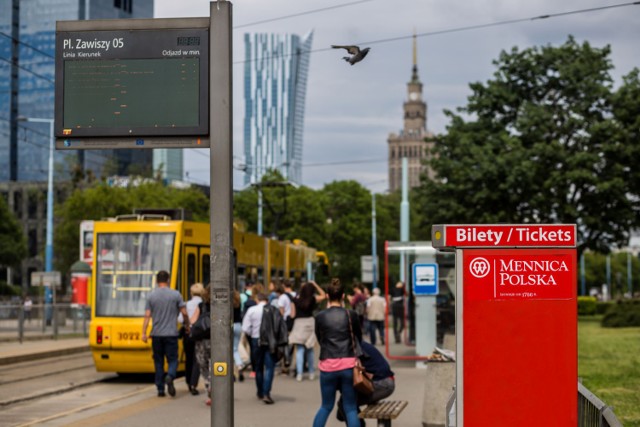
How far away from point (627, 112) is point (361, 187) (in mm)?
47172

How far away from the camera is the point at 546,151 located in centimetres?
4506

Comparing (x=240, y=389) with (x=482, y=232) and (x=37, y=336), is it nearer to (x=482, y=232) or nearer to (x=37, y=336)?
(x=482, y=232)

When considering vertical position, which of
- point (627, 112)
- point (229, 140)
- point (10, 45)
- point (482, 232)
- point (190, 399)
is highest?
point (10, 45)

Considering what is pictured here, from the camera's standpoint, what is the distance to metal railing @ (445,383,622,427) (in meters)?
7.46

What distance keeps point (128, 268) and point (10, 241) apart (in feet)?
211

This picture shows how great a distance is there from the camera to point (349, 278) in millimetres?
88188

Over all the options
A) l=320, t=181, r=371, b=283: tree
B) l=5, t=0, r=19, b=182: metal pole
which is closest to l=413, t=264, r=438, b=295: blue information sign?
l=320, t=181, r=371, b=283: tree

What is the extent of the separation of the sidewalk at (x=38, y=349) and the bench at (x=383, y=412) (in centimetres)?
1523

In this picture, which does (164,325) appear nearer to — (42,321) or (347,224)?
(42,321)

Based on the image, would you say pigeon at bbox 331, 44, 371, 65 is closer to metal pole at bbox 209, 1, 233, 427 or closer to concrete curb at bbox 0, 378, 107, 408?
metal pole at bbox 209, 1, 233, 427

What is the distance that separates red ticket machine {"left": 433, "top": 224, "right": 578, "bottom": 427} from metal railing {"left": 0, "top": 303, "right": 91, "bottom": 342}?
80.8 feet

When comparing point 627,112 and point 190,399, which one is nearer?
point 190,399

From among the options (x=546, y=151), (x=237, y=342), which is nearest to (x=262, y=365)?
(x=237, y=342)

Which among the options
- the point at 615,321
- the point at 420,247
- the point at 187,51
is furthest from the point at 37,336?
the point at 187,51
